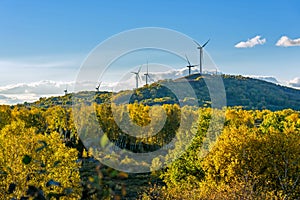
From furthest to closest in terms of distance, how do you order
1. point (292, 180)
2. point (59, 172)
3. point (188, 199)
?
point (292, 180) < point (59, 172) < point (188, 199)

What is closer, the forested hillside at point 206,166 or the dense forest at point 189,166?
the dense forest at point 189,166

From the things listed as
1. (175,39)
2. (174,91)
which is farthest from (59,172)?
(174,91)

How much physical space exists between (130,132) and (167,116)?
8.51m

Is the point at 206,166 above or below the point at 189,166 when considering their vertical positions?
above

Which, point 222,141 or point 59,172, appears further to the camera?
point 222,141

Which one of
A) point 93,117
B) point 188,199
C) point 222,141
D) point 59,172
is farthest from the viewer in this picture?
point 93,117

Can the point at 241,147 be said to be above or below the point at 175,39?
below

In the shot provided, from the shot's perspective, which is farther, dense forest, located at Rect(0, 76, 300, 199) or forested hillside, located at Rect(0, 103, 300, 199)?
forested hillside, located at Rect(0, 103, 300, 199)

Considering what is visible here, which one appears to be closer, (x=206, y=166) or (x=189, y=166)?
(x=206, y=166)

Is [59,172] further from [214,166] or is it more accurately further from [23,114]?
[23,114]

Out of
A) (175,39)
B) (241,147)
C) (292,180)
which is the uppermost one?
(175,39)

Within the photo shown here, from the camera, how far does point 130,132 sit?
8269cm

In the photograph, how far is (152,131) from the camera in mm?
81062

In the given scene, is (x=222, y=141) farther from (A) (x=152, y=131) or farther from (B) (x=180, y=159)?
(A) (x=152, y=131)
